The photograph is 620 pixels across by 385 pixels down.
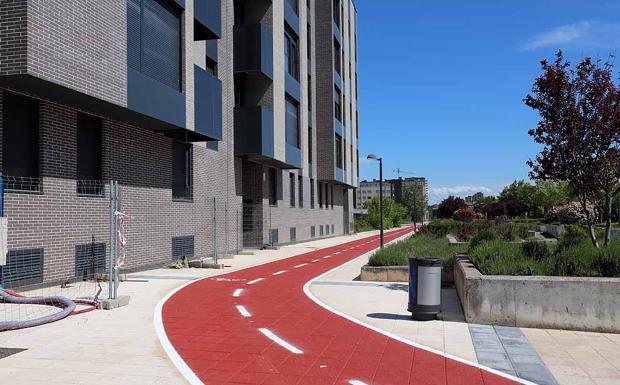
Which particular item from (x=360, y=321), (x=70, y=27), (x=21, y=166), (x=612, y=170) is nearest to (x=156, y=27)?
(x=70, y=27)

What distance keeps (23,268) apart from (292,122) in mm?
22119

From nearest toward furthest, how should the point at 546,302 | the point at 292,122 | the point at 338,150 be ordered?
1. the point at 546,302
2. the point at 292,122
3. the point at 338,150

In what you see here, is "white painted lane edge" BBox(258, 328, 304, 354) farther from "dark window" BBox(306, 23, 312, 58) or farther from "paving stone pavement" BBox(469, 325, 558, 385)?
"dark window" BBox(306, 23, 312, 58)

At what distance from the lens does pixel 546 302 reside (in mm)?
8906

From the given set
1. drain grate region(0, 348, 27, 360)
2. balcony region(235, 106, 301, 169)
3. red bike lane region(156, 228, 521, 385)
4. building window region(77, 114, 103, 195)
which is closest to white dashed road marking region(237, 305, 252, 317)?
red bike lane region(156, 228, 521, 385)

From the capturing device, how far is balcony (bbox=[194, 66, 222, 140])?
19.1 meters

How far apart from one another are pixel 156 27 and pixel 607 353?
1454 cm

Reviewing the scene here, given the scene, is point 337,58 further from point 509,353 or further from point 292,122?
point 509,353

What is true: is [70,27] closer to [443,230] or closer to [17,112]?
[17,112]

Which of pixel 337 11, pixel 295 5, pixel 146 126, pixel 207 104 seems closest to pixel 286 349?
pixel 146 126

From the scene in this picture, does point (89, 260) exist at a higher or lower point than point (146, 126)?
lower

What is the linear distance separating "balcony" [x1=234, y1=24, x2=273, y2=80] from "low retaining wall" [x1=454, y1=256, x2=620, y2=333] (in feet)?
62.5

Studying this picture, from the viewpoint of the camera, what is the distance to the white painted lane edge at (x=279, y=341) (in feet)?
24.1

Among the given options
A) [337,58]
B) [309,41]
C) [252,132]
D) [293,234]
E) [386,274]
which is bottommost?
[386,274]
